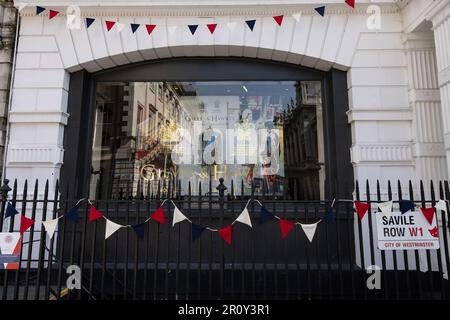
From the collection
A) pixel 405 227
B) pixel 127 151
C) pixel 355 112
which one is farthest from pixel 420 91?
pixel 127 151

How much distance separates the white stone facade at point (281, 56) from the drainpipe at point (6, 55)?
179mm

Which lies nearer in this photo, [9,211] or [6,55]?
[9,211]

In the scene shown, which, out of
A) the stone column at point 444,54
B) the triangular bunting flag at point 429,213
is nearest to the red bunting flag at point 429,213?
the triangular bunting flag at point 429,213

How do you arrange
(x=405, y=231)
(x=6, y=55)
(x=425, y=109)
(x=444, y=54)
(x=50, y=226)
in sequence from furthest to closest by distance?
1. (x=6, y=55)
2. (x=425, y=109)
3. (x=444, y=54)
4. (x=405, y=231)
5. (x=50, y=226)

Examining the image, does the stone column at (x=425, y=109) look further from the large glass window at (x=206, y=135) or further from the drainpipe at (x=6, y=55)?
the drainpipe at (x=6, y=55)

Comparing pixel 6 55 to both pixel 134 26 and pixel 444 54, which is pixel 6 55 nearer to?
pixel 134 26

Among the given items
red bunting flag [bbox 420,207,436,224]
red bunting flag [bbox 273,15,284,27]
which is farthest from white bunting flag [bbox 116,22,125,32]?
red bunting flag [bbox 420,207,436,224]

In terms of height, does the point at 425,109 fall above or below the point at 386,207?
above

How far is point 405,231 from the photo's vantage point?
4.11 metres

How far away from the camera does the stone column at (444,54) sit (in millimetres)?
4961

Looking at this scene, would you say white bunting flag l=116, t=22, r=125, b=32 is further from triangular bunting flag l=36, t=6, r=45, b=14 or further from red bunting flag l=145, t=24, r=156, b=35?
triangular bunting flag l=36, t=6, r=45, b=14

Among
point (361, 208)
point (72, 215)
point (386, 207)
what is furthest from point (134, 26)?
point (386, 207)

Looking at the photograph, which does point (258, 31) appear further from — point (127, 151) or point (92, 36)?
point (127, 151)

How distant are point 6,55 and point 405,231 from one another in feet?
24.6
